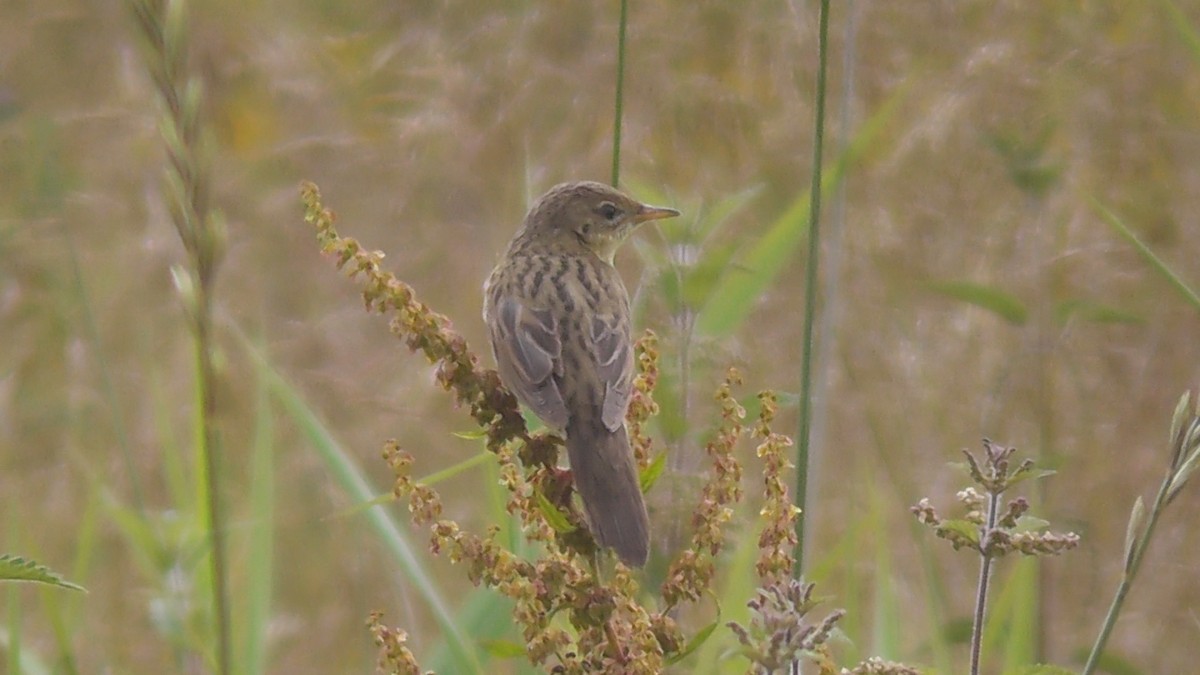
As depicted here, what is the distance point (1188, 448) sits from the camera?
53.5 inches

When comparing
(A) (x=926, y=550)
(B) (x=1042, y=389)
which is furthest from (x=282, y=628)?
(B) (x=1042, y=389)

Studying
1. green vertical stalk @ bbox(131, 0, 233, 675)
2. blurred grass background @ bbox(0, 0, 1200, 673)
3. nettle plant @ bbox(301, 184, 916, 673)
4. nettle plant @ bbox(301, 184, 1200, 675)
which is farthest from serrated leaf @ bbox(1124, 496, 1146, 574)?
blurred grass background @ bbox(0, 0, 1200, 673)

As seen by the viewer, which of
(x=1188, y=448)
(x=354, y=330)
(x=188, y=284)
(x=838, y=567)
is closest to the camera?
(x=188, y=284)

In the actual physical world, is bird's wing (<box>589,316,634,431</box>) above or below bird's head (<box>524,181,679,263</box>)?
below

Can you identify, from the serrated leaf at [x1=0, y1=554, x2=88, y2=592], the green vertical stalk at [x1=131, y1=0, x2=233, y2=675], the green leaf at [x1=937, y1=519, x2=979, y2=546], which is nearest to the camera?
the green vertical stalk at [x1=131, y1=0, x2=233, y2=675]

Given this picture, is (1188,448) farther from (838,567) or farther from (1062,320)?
(838,567)

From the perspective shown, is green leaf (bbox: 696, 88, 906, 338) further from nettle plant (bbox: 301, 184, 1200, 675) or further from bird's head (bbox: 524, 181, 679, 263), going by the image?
bird's head (bbox: 524, 181, 679, 263)

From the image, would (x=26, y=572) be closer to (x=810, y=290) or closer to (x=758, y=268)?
(x=810, y=290)

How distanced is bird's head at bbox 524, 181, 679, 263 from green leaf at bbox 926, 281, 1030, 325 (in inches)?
32.9

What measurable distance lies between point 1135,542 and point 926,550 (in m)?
1.27

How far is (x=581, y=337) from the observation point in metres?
2.85

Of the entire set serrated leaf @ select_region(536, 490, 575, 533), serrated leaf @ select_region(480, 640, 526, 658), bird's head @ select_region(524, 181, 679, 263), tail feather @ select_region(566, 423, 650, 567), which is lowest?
serrated leaf @ select_region(480, 640, 526, 658)

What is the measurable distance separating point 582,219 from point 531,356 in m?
0.96

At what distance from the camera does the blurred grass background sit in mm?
3590
